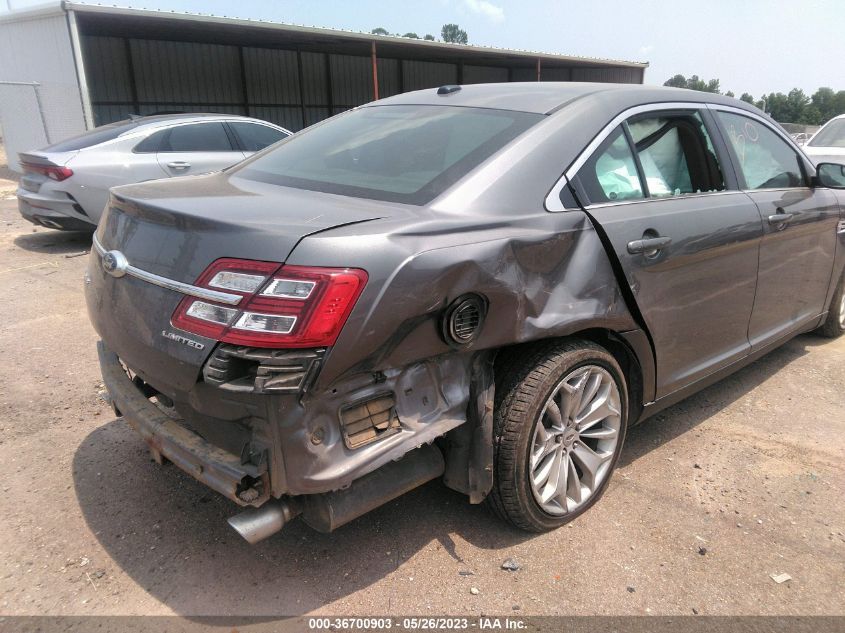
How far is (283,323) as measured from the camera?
5.98 ft

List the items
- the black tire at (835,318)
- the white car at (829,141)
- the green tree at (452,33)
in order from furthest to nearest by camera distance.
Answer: the green tree at (452,33)
the white car at (829,141)
the black tire at (835,318)

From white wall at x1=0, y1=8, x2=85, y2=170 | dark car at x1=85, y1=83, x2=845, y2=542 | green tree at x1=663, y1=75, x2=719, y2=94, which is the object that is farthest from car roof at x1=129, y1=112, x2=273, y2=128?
green tree at x1=663, y1=75, x2=719, y2=94

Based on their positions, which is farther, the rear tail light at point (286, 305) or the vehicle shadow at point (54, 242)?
the vehicle shadow at point (54, 242)

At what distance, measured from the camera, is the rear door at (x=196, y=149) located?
7645mm

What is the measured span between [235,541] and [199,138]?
6.58 m

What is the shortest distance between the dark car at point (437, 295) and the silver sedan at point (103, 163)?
4824 millimetres

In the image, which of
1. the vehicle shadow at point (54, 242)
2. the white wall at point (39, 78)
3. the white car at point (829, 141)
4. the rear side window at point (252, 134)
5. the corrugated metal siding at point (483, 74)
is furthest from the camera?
the corrugated metal siding at point (483, 74)

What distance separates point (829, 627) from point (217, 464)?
212cm

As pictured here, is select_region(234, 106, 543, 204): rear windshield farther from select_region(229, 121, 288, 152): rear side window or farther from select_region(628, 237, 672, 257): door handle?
select_region(229, 121, 288, 152): rear side window

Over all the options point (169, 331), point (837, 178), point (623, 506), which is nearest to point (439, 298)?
point (169, 331)

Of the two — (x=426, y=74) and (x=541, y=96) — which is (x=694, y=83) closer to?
(x=426, y=74)

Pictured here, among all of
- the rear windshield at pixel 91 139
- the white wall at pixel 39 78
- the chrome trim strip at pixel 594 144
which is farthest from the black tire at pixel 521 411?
the white wall at pixel 39 78

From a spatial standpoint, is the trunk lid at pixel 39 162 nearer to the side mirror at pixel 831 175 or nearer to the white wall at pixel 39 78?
the white wall at pixel 39 78

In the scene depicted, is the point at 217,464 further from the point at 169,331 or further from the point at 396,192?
the point at 396,192
